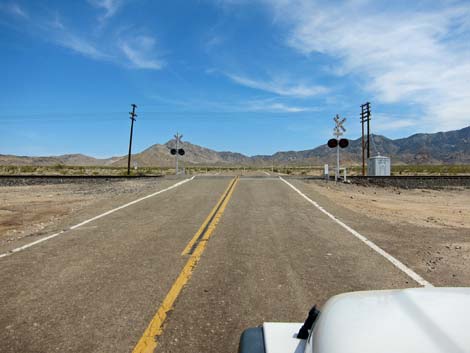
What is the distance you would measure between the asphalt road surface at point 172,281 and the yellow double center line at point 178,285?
0.05 feet

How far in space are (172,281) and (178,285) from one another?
0.20 metres

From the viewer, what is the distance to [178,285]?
208 inches

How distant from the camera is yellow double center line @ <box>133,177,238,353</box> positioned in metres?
3.66

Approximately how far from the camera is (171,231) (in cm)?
925

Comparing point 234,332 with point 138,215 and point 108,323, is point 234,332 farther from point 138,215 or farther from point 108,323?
point 138,215

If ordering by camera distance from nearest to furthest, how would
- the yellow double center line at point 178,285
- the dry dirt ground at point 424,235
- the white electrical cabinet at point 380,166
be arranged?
the yellow double center line at point 178,285, the dry dirt ground at point 424,235, the white electrical cabinet at point 380,166

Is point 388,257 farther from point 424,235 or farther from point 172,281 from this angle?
point 172,281

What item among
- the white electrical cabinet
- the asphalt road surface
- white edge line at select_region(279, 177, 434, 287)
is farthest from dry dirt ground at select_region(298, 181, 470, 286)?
the white electrical cabinet

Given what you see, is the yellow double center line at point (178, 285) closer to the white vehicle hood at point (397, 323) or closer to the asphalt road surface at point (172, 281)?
the asphalt road surface at point (172, 281)

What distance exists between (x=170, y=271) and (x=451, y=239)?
650cm

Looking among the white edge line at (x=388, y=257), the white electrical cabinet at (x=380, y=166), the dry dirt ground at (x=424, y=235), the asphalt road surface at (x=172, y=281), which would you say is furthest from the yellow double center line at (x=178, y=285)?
the white electrical cabinet at (x=380, y=166)

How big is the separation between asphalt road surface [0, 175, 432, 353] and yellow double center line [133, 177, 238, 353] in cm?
1

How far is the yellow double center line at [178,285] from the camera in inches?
144

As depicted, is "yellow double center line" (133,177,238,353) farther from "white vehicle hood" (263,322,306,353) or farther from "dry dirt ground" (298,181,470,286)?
"dry dirt ground" (298,181,470,286)
